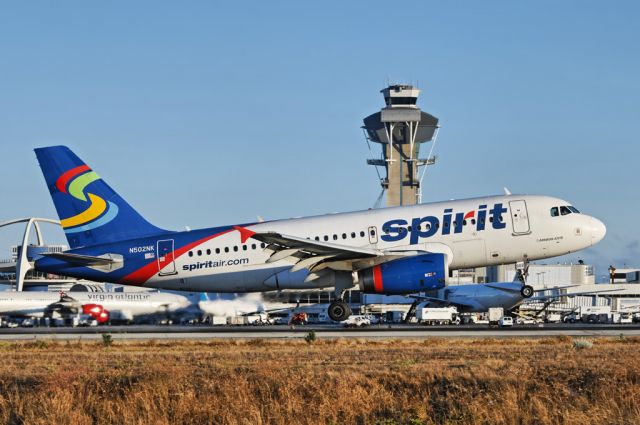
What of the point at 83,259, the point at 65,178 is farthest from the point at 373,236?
the point at 65,178

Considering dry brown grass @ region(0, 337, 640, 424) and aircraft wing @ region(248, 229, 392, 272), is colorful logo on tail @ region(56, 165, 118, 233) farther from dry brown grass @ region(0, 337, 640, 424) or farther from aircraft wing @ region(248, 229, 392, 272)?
dry brown grass @ region(0, 337, 640, 424)

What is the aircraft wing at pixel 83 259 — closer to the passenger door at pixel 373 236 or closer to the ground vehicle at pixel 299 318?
the passenger door at pixel 373 236

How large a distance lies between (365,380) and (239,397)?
11.8 ft

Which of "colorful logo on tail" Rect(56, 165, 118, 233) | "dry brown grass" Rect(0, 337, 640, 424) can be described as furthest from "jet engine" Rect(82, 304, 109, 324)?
"dry brown grass" Rect(0, 337, 640, 424)

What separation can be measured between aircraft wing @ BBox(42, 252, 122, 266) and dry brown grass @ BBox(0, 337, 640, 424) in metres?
16.7

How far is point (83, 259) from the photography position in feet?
163

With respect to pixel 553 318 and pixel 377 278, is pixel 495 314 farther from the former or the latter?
pixel 377 278

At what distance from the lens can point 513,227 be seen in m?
47.5

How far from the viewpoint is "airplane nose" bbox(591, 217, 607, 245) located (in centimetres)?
4884

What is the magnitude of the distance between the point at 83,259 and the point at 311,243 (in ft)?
38.3

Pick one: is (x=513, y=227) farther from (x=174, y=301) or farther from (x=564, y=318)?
(x=564, y=318)

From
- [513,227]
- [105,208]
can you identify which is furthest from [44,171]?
[513,227]

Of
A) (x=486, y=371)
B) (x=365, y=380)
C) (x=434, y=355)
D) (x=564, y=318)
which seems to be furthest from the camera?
(x=564, y=318)

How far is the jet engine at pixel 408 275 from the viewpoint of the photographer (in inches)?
1829
